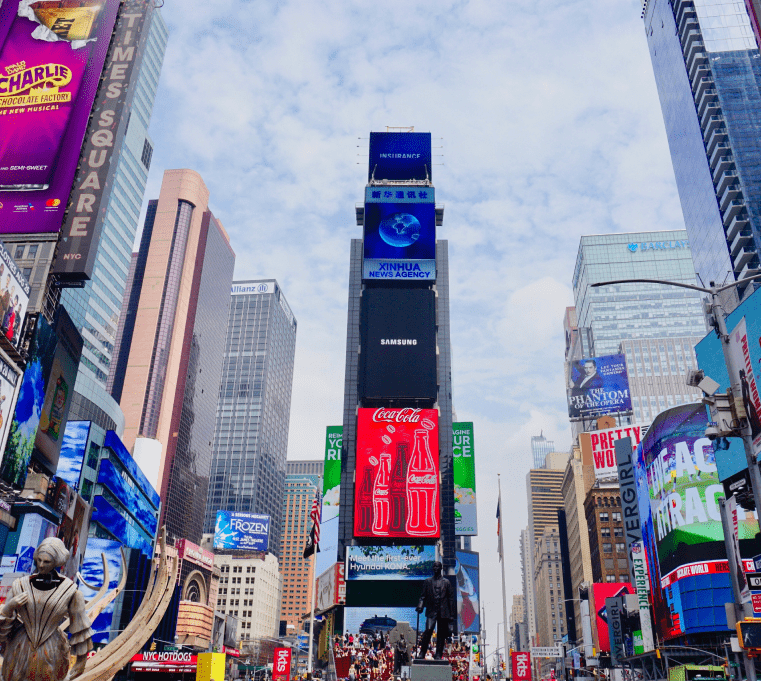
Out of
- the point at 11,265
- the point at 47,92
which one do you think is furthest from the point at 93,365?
the point at 11,265

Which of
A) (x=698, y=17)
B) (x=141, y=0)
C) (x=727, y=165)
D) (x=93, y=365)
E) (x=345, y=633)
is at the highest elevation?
(x=698, y=17)

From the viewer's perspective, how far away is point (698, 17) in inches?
4402

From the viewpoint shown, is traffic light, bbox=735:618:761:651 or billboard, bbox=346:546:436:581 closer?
traffic light, bbox=735:618:761:651

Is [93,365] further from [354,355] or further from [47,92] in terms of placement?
[47,92]

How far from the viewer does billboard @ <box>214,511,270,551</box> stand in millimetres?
141375

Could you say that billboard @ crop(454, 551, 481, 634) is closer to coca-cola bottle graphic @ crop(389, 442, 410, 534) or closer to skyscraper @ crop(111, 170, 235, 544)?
coca-cola bottle graphic @ crop(389, 442, 410, 534)

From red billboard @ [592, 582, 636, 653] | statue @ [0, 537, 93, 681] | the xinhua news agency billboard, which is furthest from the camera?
red billboard @ [592, 582, 636, 653]

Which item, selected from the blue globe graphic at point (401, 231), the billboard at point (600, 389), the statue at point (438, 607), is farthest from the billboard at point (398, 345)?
the statue at point (438, 607)

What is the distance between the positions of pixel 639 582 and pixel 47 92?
65.9 meters

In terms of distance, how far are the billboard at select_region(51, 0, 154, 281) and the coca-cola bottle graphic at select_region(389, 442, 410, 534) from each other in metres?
40.3

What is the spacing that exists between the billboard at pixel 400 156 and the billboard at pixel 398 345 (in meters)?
19.6

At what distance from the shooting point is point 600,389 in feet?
396

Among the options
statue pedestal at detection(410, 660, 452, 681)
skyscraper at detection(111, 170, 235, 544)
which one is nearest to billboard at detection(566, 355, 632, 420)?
skyscraper at detection(111, 170, 235, 544)

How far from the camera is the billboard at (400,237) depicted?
88.8m
